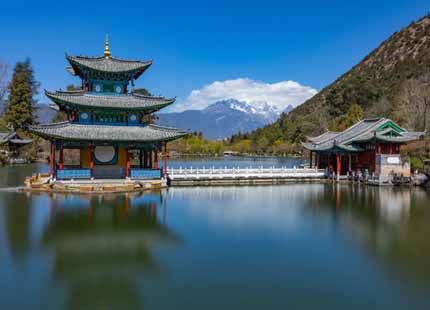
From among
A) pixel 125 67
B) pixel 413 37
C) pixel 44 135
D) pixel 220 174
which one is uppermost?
pixel 413 37

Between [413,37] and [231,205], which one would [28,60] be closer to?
[231,205]

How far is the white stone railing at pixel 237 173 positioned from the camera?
29.9 meters

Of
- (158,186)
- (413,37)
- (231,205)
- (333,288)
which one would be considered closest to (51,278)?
(333,288)

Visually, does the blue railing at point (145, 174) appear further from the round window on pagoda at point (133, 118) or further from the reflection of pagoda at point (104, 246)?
the reflection of pagoda at point (104, 246)

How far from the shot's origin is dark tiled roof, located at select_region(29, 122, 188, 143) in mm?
24953

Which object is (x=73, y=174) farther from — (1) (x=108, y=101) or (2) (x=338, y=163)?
(2) (x=338, y=163)

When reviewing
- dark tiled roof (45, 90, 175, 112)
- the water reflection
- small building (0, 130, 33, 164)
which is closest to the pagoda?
dark tiled roof (45, 90, 175, 112)

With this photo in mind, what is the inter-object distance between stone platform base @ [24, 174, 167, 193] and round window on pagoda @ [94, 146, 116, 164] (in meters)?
2.04

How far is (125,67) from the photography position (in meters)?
28.3

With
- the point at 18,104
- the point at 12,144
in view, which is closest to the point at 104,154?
the point at 12,144

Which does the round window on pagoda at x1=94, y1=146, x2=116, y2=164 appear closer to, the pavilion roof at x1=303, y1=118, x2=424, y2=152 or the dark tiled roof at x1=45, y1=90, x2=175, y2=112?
the dark tiled roof at x1=45, y1=90, x2=175, y2=112

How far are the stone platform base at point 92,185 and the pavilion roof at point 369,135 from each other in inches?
652

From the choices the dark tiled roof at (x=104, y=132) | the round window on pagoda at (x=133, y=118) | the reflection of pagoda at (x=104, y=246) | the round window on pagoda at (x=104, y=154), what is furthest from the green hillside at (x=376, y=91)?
the reflection of pagoda at (x=104, y=246)

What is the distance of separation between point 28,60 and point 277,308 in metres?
83.1
